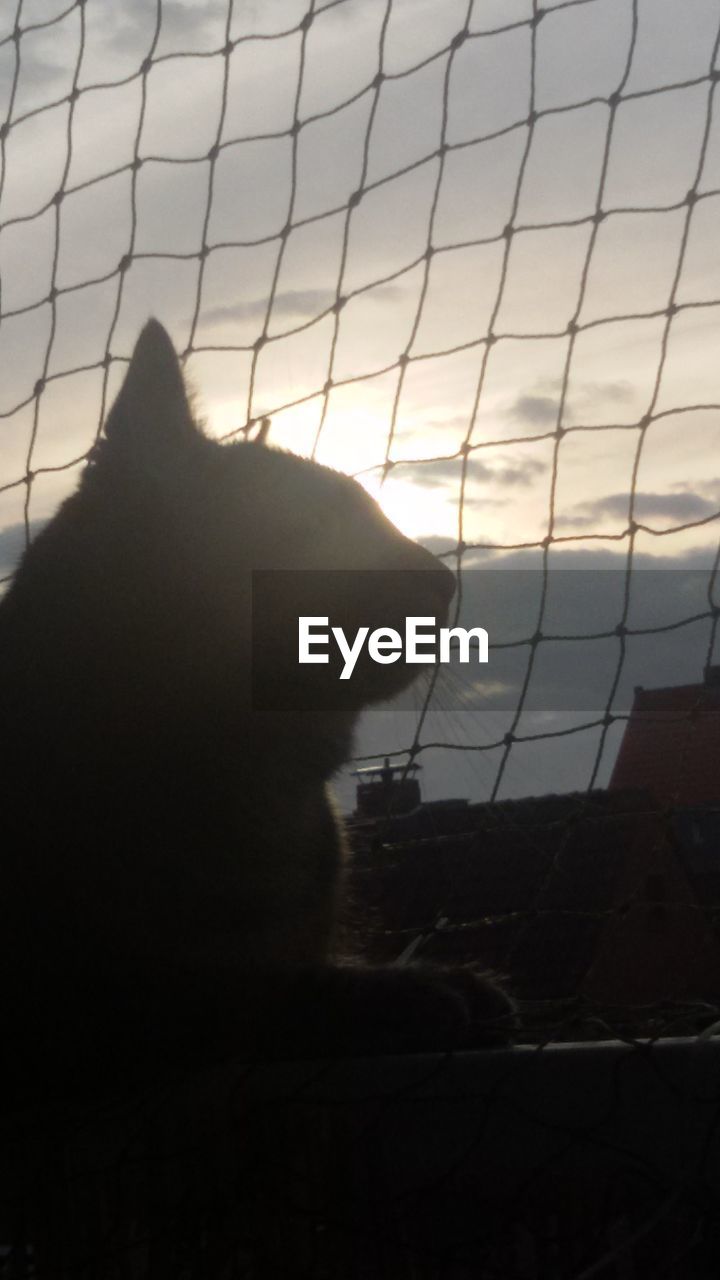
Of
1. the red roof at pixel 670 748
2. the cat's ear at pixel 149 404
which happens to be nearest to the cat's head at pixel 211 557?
the cat's ear at pixel 149 404

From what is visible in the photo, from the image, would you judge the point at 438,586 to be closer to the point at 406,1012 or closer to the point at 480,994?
the point at 480,994

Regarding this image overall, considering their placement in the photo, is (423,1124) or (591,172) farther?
(591,172)

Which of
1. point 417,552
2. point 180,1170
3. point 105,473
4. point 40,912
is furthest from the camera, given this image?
point 417,552

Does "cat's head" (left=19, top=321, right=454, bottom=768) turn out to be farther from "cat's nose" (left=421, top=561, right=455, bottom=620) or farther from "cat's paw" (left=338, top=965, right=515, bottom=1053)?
"cat's paw" (left=338, top=965, right=515, bottom=1053)

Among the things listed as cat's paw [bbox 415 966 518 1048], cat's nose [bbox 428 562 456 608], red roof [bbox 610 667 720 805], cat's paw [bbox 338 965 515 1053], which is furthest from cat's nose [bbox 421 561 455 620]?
cat's paw [bbox 338 965 515 1053]

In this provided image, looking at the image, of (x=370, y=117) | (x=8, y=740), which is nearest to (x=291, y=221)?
(x=370, y=117)

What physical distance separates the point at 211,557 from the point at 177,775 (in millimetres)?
368

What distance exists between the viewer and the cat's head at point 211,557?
191 centimetres

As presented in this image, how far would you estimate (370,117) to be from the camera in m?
2.38

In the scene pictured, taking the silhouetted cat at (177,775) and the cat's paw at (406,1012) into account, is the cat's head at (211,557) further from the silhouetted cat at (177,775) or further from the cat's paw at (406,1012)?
the cat's paw at (406,1012)

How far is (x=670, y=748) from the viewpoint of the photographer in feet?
10.8

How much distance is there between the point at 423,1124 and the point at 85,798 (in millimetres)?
736

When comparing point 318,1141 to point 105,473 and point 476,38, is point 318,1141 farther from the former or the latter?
point 476,38

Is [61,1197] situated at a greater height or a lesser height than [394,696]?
lesser
